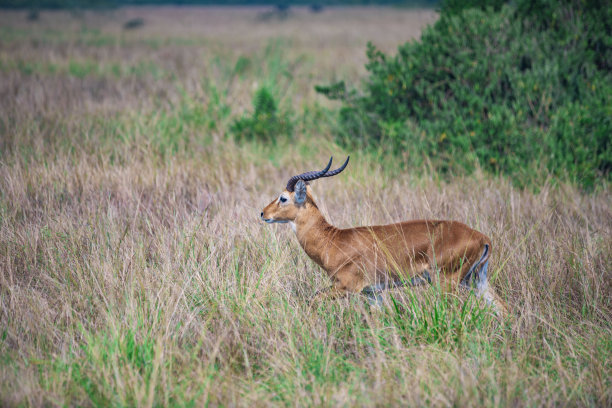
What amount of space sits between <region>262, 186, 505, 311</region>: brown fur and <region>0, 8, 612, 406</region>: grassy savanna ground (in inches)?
7.3

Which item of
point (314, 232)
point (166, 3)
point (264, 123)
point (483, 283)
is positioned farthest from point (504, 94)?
point (166, 3)

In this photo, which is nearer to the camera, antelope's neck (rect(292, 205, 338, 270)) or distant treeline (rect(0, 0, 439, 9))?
antelope's neck (rect(292, 205, 338, 270))

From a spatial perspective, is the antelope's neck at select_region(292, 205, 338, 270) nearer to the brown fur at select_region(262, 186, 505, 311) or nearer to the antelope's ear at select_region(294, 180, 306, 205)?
the brown fur at select_region(262, 186, 505, 311)

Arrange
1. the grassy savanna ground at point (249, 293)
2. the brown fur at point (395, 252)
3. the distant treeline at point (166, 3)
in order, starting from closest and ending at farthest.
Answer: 1. the grassy savanna ground at point (249, 293)
2. the brown fur at point (395, 252)
3. the distant treeline at point (166, 3)

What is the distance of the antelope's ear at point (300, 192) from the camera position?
4382 millimetres

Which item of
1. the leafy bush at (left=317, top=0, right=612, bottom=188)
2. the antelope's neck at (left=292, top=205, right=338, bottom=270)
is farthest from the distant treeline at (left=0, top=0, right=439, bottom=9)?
the antelope's neck at (left=292, top=205, right=338, bottom=270)

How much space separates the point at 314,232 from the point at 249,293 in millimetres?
778

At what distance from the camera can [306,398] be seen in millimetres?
3158

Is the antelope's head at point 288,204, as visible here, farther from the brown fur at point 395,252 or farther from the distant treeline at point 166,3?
the distant treeline at point 166,3

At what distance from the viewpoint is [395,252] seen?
4.23m

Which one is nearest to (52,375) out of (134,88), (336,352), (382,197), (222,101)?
(336,352)

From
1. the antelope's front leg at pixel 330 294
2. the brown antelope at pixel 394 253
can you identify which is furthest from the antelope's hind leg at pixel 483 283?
the antelope's front leg at pixel 330 294

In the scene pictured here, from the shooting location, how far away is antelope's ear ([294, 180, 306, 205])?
4382 mm

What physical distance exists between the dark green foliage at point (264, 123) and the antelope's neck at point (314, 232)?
176 inches
